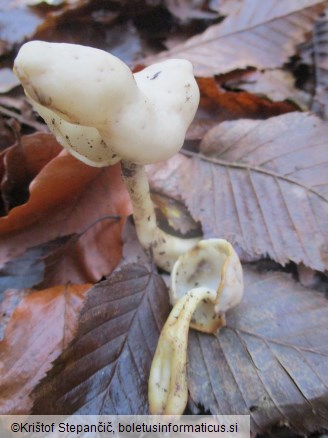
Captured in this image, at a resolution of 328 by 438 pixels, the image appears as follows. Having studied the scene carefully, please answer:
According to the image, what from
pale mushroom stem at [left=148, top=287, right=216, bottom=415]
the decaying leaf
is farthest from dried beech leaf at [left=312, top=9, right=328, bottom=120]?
the decaying leaf

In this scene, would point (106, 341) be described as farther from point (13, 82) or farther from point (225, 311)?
point (13, 82)

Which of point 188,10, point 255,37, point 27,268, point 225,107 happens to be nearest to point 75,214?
point 27,268

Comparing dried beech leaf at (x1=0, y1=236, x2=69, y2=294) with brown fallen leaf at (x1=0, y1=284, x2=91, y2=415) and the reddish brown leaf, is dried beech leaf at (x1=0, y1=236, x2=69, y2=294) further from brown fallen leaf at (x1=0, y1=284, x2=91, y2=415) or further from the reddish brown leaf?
the reddish brown leaf

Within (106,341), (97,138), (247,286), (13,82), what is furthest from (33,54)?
(13,82)

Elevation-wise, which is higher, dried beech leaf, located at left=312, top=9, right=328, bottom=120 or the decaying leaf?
dried beech leaf, located at left=312, top=9, right=328, bottom=120

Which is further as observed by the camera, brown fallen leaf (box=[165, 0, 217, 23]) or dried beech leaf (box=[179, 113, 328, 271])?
brown fallen leaf (box=[165, 0, 217, 23])

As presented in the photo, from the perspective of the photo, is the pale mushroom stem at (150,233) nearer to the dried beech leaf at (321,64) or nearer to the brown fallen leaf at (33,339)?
the brown fallen leaf at (33,339)

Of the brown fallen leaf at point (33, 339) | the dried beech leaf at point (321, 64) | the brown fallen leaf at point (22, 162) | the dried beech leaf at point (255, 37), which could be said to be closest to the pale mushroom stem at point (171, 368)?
the brown fallen leaf at point (33, 339)
